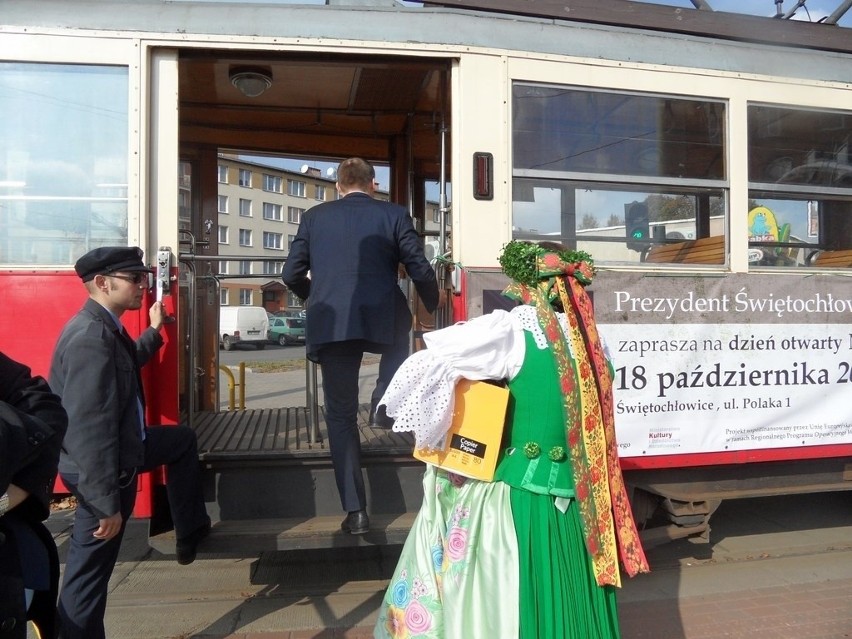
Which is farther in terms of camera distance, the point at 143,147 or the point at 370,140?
the point at 370,140

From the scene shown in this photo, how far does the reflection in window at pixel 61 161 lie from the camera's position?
130 inches

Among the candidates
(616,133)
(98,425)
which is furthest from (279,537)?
(616,133)

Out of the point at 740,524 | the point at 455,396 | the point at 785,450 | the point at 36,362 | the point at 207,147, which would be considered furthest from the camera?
the point at 207,147

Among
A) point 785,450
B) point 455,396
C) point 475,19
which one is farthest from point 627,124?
point 455,396

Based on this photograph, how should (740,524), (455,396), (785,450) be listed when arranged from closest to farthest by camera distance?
(455,396)
(785,450)
(740,524)

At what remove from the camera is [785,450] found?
12.8ft

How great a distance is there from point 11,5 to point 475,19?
2.15 meters

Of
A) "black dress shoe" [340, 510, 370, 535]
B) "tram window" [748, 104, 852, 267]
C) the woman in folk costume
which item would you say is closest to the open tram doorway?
"black dress shoe" [340, 510, 370, 535]

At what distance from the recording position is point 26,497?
1.77m

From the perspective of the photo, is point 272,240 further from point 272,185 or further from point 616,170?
point 616,170

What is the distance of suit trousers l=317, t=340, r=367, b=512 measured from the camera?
10.9 feet

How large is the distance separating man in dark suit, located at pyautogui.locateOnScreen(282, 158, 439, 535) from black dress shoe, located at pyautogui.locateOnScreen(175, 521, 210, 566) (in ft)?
2.06

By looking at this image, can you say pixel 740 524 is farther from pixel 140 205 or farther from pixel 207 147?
pixel 207 147

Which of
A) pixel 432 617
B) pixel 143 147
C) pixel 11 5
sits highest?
pixel 11 5
